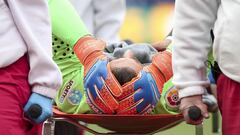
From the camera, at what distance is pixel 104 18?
11.0ft

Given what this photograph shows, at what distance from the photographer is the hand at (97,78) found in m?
2.44

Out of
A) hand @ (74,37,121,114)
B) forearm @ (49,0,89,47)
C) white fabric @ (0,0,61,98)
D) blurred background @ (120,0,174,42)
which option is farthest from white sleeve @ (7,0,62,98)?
blurred background @ (120,0,174,42)

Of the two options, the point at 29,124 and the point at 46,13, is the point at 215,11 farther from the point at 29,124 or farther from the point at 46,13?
the point at 29,124

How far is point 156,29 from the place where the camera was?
20.6 ft

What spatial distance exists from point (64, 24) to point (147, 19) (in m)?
3.75

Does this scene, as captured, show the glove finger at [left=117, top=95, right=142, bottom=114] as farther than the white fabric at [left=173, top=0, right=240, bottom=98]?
Yes

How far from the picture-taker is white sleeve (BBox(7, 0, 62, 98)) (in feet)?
6.03

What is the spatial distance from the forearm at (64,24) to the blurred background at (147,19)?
3.58m

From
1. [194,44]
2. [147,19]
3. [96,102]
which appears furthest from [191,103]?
[147,19]

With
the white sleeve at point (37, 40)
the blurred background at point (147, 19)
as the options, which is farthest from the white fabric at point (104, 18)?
the blurred background at point (147, 19)

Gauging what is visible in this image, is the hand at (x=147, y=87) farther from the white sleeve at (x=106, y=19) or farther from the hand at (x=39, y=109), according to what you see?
the white sleeve at (x=106, y=19)

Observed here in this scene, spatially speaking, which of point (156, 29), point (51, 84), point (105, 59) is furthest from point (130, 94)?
point (156, 29)

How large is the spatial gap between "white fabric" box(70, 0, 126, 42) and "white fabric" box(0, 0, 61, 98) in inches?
54.5

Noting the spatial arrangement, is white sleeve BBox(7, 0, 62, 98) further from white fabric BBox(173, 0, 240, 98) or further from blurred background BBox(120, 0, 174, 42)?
blurred background BBox(120, 0, 174, 42)
